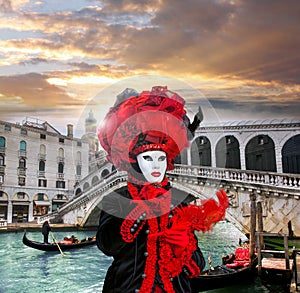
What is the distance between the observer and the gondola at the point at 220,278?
2.38 metres

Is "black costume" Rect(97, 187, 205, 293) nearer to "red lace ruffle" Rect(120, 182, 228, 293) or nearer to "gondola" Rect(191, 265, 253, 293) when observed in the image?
"red lace ruffle" Rect(120, 182, 228, 293)

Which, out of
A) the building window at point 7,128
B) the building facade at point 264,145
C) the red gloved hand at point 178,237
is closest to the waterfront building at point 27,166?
the building window at point 7,128

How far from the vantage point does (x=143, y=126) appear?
0.78 m

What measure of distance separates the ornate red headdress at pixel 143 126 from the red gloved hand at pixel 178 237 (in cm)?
19

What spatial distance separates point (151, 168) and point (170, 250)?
0.61ft

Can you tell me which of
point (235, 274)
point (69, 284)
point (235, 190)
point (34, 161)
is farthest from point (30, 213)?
point (235, 274)

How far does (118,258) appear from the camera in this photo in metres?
0.78

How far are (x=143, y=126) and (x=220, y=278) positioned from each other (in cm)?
209

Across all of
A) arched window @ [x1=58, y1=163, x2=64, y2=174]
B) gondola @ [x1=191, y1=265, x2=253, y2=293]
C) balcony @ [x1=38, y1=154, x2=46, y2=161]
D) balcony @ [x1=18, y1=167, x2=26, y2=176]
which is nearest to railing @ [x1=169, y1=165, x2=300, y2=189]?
gondola @ [x1=191, y1=265, x2=253, y2=293]

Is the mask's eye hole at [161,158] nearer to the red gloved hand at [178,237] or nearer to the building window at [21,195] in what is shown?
the red gloved hand at [178,237]

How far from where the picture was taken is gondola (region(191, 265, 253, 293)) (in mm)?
2375

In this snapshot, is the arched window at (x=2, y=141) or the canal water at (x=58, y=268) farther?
the arched window at (x=2, y=141)

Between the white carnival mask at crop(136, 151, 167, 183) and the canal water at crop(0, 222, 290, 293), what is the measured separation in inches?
89.6

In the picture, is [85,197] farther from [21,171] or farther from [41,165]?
[21,171]
